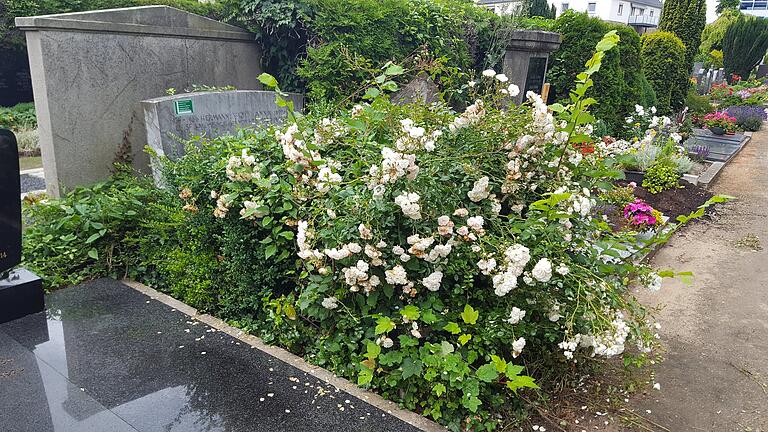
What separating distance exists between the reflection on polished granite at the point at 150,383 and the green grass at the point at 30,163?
563 centimetres

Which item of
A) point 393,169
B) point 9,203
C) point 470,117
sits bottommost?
point 9,203

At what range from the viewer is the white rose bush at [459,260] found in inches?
98.6

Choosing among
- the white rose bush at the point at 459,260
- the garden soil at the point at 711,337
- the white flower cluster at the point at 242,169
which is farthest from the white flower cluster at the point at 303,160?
the garden soil at the point at 711,337

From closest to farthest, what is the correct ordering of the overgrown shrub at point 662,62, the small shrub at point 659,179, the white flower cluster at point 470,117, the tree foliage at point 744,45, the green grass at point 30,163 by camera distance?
the white flower cluster at point 470,117 < the small shrub at point 659,179 < the green grass at point 30,163 < the overgrown shrub at point 662,62 < the tree foliage at point 744,45

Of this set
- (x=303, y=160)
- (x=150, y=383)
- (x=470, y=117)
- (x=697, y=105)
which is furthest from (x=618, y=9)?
(x=150, y=383)

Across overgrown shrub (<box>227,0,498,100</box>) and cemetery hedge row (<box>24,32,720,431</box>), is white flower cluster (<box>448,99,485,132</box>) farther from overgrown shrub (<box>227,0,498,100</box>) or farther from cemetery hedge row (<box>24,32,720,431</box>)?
overgrown shrub (<box>227,0,498,100</box>)

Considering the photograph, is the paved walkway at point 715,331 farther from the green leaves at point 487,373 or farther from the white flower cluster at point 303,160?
the white flower cluster at point 303,160

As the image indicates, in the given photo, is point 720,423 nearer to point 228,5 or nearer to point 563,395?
point 563,395

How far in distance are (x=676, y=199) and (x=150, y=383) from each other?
21.5 feet

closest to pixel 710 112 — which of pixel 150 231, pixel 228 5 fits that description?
pixel 228 5

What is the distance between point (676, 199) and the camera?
6.86 m

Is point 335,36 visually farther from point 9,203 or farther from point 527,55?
point 9,203

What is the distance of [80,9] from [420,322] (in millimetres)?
9052

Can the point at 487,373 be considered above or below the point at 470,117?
below
